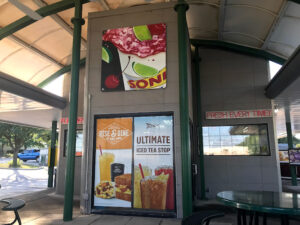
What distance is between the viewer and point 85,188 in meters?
5.59

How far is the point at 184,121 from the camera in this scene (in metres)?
5.19

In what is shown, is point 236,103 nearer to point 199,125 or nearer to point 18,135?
point 199,125

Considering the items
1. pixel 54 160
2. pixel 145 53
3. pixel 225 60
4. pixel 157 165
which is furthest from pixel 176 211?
pixel 54 160

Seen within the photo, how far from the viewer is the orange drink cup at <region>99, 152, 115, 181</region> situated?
18.5ft

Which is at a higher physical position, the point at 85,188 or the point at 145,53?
the point at 145,53

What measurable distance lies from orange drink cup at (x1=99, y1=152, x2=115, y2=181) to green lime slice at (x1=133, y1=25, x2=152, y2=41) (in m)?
2.82

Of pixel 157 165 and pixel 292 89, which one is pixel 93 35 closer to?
pixel 157 165

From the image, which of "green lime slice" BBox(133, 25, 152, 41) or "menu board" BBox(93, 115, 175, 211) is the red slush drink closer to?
"menu board" BBox(93, 115, 175, 211)

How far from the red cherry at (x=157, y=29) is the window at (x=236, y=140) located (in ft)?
12.6

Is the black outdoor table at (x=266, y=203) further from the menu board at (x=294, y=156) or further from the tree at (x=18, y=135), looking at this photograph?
the tree at (x=18, y=135)

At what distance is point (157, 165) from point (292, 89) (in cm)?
407

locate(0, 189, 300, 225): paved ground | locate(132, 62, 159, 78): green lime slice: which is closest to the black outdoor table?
locate(0, 189, 300, 225): paved ground

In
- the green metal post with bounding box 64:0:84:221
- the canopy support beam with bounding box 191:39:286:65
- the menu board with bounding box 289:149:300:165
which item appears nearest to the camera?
the green metal post with bounding box 64:0:84:221

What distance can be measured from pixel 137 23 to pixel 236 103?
13.8ft
